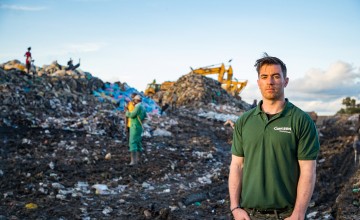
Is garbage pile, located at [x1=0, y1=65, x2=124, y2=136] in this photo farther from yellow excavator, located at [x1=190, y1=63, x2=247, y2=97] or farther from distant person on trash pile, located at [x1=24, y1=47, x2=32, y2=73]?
yellow excavator, located at [x1=190, y1=63, x2=247, y2=97]

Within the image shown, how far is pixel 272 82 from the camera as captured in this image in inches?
83.0

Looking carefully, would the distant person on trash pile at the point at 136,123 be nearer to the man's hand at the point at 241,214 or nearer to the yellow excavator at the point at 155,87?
the man's hand at the point at 241,214

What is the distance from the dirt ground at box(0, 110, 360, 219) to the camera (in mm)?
5250

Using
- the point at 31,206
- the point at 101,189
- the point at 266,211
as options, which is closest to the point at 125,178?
the point at 101,189

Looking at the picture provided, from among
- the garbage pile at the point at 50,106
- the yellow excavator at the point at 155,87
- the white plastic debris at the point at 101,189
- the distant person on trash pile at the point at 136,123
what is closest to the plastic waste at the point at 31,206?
the white plastic debris at the point at 101,189

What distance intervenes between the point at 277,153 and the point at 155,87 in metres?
26.0

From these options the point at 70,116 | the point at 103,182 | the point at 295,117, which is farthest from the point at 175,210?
the point at 70,116

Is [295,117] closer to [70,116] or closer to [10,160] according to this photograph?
[10,160]

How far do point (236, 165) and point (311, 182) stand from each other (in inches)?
18.3

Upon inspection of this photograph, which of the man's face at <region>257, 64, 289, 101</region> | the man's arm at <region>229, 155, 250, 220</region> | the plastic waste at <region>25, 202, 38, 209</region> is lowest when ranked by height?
the plastic waste at <region>25, 202, 38, 209</region>

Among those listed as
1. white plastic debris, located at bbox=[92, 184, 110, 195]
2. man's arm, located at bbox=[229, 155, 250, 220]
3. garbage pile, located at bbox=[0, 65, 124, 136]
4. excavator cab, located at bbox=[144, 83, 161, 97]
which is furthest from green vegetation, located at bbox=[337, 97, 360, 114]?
man's arm, located at bbox=[229, 155, 250, 220]

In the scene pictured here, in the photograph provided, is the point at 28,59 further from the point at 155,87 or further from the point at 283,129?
the point at 283,129

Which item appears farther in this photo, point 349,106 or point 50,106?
point 349,106

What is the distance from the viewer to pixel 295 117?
6.73ft
